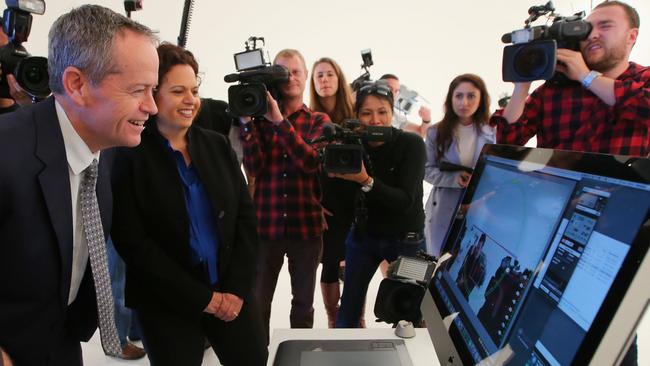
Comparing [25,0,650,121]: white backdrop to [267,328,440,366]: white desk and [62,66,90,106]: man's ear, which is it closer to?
[62,66,90,106]: man's ear

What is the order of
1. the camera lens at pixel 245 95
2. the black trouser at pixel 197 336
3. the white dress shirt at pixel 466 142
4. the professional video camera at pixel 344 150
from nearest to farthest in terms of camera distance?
the black trouser at pixel 197 336, the professional video camera at pixel 344 150, the camera lens at pixel 245 95, the white dress shirt at pixel 466 142

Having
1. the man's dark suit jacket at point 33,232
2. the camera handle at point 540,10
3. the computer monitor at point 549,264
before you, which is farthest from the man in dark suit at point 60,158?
the camera handle at point 540,10

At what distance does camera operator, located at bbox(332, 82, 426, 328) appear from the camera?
163cm

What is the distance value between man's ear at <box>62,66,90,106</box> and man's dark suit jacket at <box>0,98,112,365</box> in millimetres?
58

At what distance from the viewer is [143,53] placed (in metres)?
0.96

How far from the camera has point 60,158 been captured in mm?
888

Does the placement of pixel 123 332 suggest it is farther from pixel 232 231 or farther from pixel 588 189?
pixel 588 189

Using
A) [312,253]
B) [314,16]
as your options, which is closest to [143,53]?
[312,253]

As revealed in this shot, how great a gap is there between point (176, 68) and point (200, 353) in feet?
2.96

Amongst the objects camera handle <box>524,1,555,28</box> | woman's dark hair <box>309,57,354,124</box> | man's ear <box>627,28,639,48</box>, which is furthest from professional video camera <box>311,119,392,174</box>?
man's ear <box>627,28,639,48</box>

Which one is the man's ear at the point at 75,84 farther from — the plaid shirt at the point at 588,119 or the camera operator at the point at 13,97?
the plaid shirt at the point at 588,119

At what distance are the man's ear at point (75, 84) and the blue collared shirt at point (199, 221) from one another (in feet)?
1.35

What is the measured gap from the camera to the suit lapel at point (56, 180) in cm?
86

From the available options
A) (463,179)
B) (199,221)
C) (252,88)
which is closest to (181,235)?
(199,221)
